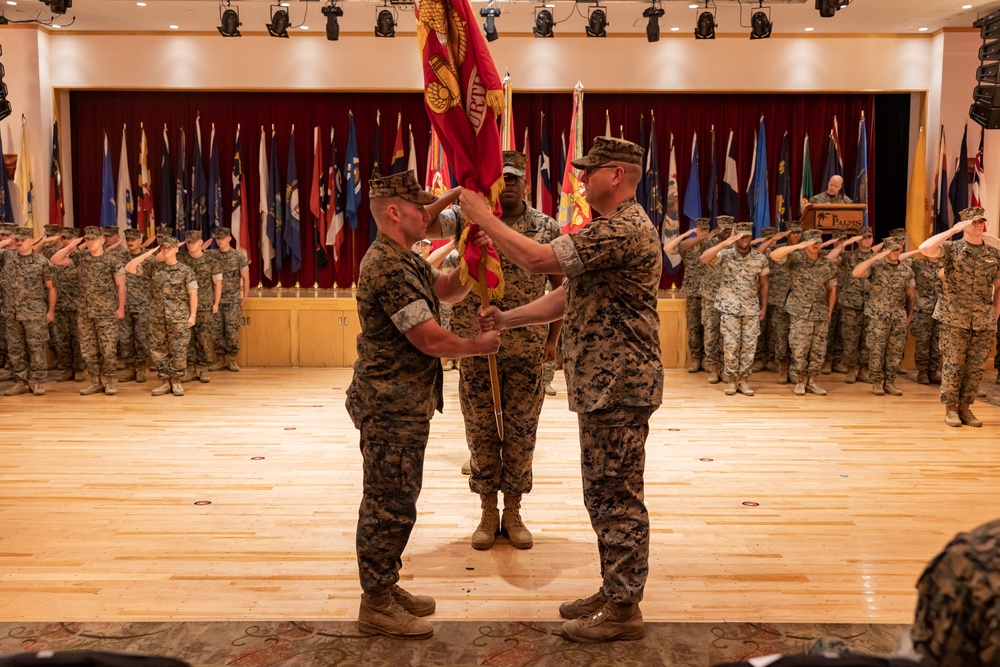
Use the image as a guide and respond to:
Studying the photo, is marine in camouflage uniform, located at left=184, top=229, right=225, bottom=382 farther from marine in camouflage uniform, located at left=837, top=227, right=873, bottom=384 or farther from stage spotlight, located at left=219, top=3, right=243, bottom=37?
marine in camouflage uniform, located at left=837, top=227, right=873, bottom=384

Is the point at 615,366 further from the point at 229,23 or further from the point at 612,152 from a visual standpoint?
the point at 229,23

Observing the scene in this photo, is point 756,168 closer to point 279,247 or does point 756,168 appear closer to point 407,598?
point 279,247

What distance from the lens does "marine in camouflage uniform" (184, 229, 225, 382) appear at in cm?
903

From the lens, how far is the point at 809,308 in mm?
8289

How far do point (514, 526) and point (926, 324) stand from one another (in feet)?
21.3

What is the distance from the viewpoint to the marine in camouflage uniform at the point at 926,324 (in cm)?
888

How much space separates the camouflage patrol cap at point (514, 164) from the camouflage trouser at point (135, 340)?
617 centimetres

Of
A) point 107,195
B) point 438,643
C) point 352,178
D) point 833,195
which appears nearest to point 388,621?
point 438,643

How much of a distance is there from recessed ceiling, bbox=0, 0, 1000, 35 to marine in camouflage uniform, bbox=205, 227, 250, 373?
9.09 feet

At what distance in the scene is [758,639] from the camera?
313cm

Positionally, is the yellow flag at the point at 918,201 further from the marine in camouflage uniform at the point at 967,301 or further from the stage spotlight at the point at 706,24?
the marine in camouflage uniform at the point at 967,301

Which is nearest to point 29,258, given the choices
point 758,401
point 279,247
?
point 279,247

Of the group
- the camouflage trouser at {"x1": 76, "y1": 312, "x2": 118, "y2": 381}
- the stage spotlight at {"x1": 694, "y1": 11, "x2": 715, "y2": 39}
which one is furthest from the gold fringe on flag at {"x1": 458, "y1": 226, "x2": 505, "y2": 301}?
the stage spotlight at {"x1": 694, "y1": 11, "x2": 715, "y2": 39}

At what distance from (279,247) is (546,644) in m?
9.18
